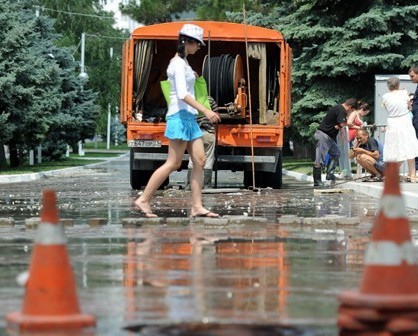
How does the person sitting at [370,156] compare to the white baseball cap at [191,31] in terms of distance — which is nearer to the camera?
the white baseball cap at [191,31]

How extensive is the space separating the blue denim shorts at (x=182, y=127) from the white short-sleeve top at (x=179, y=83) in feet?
0.20

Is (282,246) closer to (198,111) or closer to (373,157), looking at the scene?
(198,111)

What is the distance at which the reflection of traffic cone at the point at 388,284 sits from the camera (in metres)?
6.00

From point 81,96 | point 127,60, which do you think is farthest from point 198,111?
point 81,96

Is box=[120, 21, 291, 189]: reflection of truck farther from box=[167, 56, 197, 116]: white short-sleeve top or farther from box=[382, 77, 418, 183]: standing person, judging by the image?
box=[167, 56, 197, 116]: white short-sleeve top

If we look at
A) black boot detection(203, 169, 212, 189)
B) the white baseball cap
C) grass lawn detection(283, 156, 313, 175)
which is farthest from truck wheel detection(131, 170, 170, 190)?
the white baseball cap

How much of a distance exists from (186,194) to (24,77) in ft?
59.4

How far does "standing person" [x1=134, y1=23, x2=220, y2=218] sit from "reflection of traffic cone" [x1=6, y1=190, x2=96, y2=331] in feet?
24.2

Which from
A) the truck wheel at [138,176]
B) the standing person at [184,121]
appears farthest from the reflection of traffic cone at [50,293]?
the truck wheel at [138,176]

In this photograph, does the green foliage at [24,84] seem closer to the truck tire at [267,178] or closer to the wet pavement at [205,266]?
the truck tire at [267,178]

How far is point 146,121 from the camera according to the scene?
24.0 metres

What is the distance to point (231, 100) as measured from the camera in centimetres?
2362

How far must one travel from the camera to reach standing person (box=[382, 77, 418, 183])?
21.9 meters

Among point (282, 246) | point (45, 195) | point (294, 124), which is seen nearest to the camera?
point (45, 195)
